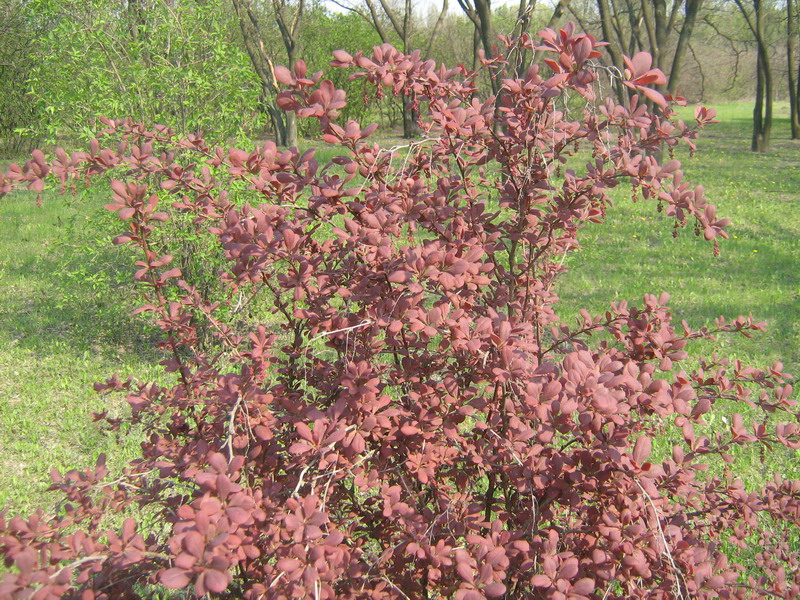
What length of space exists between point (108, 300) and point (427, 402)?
17.1 ft

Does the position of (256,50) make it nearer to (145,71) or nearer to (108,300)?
(108,300)

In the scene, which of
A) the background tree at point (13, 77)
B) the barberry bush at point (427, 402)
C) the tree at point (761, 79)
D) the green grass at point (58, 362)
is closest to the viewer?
the barberry bush at point (427, 402)

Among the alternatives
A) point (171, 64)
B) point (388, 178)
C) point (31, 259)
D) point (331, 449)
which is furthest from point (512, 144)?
point (31, 259)

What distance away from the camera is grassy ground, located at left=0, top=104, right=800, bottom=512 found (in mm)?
4047

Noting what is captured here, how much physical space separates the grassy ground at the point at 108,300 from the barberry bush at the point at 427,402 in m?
2.23

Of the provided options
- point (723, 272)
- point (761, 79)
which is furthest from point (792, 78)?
point (723, 272)

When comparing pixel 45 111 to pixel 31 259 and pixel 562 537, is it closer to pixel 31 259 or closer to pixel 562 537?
pixel 31 259

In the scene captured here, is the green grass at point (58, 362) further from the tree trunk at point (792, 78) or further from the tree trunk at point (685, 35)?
the tree trunk at point (792, 78)

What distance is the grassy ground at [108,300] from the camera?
4.05 meters

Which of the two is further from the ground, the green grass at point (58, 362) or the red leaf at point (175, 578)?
the red leaf at point (175, 578)

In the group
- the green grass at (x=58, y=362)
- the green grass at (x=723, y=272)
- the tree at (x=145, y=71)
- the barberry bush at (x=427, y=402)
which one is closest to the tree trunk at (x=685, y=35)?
the green grass at (x=723, y=272)

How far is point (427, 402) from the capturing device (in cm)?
172

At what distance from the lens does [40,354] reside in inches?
210

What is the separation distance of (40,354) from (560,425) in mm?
5224
